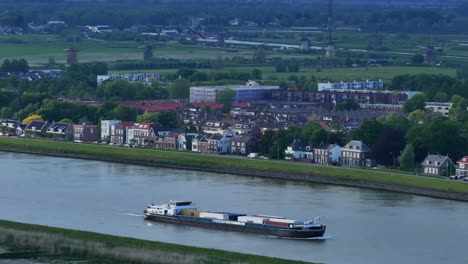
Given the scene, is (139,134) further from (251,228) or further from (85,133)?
(251,228)

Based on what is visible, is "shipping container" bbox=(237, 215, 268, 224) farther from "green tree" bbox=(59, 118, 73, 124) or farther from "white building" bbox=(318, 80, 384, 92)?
"white building" bbox=(318, 80, 384, 92)

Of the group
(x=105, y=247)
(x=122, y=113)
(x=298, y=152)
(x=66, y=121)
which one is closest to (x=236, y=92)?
(x=122, y=113)

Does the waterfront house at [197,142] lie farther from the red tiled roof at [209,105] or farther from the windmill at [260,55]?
the windmill at [260,55]

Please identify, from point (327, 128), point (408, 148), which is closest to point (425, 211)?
point (408, 148)

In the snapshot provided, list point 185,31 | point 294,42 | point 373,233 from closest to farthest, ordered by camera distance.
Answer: point 373,233
point 294,42
point 185,31

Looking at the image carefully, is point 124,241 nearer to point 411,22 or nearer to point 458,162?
point 458,162
